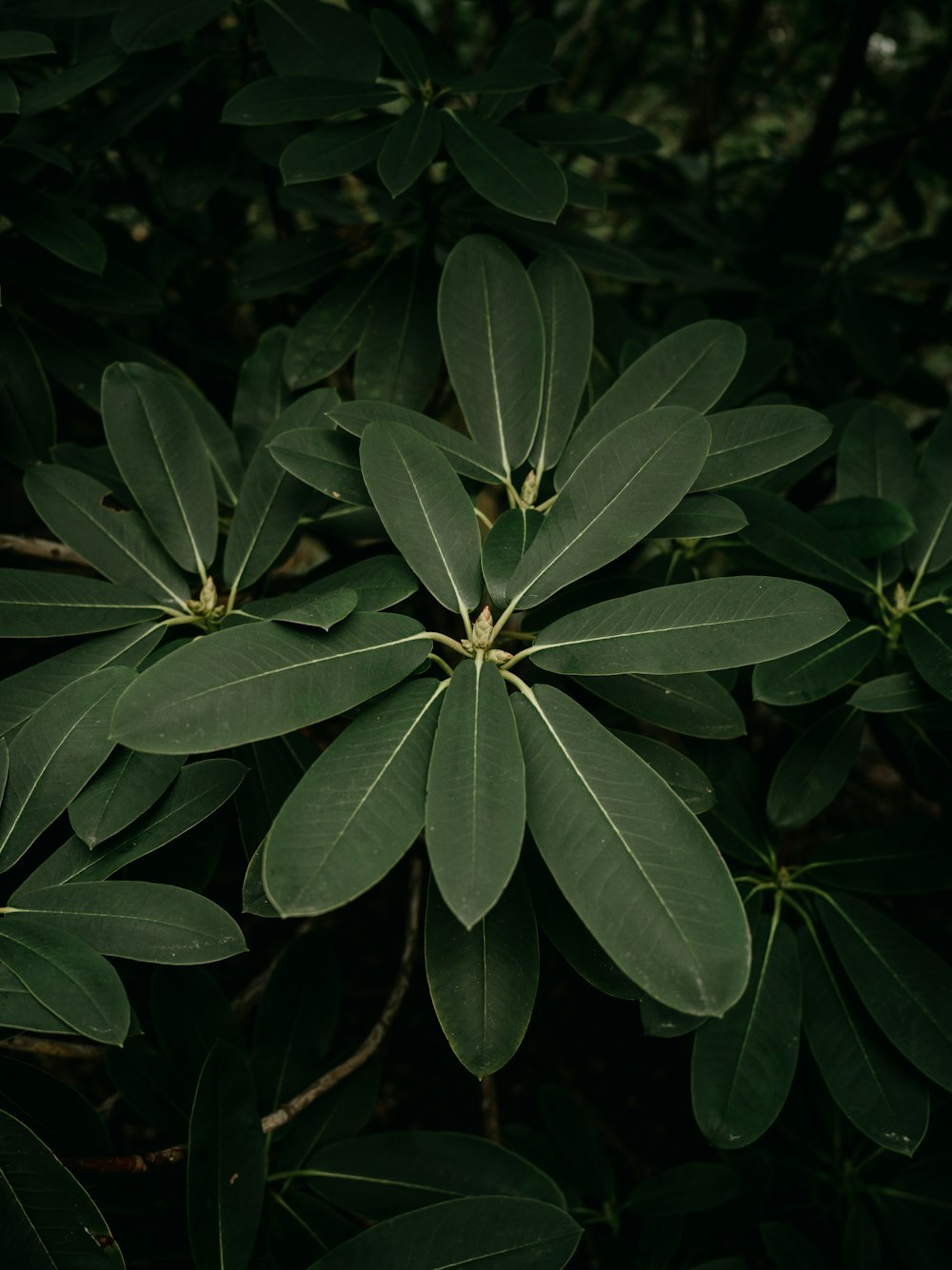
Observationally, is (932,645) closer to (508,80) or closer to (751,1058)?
(751,1058)

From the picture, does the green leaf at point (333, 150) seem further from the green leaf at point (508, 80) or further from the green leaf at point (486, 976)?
the green leaf at point (486, 976)

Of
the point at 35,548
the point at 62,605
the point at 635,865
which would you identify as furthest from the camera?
the point at 35,548

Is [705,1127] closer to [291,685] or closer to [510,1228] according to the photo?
[510,1228]

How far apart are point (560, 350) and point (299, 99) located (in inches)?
20.6

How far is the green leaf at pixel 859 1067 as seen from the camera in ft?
3.29

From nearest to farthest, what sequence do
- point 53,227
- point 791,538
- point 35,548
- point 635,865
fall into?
point 635,865 → point 791,538 → point 53,227 → point 35,548

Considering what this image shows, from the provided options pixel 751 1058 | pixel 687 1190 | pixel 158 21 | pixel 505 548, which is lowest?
pixel 687 1190

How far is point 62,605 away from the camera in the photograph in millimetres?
1040

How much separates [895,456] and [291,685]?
1.01m

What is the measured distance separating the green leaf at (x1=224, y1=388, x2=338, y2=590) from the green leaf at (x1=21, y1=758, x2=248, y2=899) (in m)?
0.29

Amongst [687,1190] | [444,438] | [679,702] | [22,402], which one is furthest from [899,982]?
[22,402]

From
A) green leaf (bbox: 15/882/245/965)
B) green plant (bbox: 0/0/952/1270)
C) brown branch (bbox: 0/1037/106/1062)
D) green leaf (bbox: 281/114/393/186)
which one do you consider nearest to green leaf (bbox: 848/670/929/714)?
green plant (bbox: 0/0/952/1270)

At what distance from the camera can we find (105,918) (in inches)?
33.8

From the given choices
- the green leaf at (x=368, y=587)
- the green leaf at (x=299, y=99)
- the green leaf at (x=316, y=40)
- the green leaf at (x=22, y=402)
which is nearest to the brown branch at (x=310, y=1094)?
the green leaf at (x=368, y=587)
